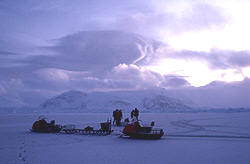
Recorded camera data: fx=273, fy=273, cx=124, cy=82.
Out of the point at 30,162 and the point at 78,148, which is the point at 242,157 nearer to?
the point at 78,148

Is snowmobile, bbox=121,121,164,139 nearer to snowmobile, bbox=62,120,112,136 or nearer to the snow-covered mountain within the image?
snowmobile, bbox=62,120,112,136

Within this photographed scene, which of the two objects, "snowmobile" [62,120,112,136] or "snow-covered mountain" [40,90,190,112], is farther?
"snow-covered mountain" [40,90,190,112]

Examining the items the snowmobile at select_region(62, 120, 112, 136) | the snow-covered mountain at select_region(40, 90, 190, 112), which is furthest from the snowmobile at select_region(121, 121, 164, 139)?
the snow-covered mountain at select_region(40, 90, 190, 112)

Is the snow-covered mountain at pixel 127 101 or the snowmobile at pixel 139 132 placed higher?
the snow-covered mountain at pixel 127 101

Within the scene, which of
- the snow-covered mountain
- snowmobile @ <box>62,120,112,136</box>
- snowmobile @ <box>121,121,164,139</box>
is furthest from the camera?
the snow-covered mountain

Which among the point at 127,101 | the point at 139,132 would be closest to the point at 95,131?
the point at 139,132

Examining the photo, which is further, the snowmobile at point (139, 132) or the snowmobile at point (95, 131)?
the snowmobile at point (95, 131)

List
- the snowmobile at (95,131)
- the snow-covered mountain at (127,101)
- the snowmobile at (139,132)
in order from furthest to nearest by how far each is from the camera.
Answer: the snow-covered mountain at (127,101)
the snowmobile at (95,131)
the snowmobile at (139,132)

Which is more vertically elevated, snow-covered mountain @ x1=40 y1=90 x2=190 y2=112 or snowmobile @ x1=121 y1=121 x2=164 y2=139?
snow-covered mountain @ x1=40 y1=90 x2=190 y2=112

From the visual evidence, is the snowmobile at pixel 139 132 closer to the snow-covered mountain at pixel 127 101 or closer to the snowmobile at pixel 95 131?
the snowmobile at pixel 95 131

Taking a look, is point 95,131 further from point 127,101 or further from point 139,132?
point 127,101

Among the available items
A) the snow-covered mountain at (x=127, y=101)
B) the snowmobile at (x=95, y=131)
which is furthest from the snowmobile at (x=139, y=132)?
the snow-covered mountain at (x=127, y=101)

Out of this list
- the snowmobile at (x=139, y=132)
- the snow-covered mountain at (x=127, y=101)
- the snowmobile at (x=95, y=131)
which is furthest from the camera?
the snow-covered mountain at (x=127, y=101)

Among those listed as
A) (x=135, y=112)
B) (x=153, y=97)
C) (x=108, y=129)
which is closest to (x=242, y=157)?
(x=108, y=129)
